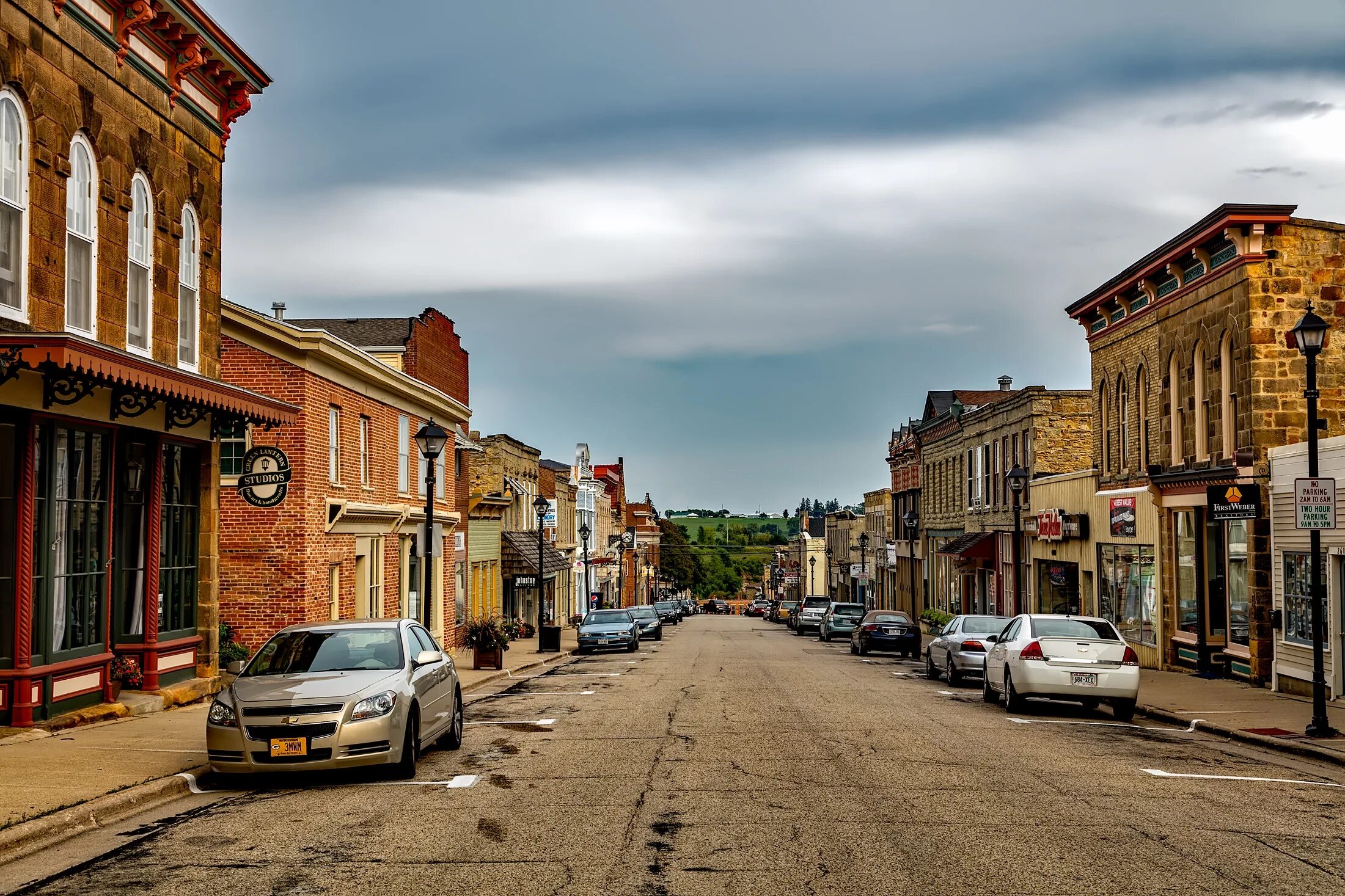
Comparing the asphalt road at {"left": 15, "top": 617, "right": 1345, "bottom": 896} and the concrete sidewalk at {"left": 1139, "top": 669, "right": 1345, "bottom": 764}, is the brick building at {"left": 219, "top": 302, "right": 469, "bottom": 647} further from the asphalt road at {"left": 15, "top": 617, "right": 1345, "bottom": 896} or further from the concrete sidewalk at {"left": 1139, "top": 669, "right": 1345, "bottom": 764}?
the concrete sidewalk at {"left": 1139, "top": 669, "right": 1345, "bottom": 764}

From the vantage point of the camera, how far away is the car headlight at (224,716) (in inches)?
492

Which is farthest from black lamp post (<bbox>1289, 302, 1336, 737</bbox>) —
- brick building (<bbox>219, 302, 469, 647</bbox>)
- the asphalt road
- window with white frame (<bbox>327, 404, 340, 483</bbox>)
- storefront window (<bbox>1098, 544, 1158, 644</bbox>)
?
window with white frame (<bbox>327, 404, 340, 483</bbox>)

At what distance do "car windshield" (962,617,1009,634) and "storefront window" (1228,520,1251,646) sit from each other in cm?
439

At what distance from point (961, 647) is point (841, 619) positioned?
23797 millimetres

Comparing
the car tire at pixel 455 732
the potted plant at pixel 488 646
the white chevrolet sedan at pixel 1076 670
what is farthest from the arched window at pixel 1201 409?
the car tire at pixel 455 732

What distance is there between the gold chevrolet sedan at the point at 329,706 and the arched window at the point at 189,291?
7725 mm

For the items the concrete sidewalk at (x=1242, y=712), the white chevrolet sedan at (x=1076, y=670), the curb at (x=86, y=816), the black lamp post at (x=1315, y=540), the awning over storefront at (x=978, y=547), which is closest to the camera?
the curb at (x=86, y=816)

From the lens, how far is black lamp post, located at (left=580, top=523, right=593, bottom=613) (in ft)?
172

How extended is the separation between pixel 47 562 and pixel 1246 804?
13419 mm

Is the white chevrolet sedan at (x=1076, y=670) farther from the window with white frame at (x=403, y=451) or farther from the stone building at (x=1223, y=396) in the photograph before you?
the window with white frame at (x=403, y=451)

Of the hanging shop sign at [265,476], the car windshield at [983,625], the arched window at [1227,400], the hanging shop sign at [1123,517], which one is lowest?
the car windshield at [983,625]

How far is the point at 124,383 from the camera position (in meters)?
15.1

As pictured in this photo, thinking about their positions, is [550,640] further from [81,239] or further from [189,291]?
[81,239]

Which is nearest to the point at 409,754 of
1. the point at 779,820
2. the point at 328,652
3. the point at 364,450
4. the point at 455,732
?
the point at 328,652
